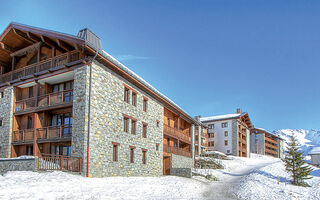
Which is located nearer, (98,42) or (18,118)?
(98,42)

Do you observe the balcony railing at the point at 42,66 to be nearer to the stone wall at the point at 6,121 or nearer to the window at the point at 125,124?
the stone wall at the point at 6,121

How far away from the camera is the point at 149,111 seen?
29016mm

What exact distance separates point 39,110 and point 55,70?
3438mm

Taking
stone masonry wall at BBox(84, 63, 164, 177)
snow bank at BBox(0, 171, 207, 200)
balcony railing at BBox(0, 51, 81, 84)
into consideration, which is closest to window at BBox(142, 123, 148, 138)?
stone masonry wall at BBox(84, 63, 164, 177)

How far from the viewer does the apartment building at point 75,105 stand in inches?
801

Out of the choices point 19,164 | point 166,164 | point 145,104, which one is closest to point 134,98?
point 145,104

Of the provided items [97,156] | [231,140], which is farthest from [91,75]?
[231,140]

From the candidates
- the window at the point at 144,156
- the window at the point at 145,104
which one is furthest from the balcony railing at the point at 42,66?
the window at the point at 144,156

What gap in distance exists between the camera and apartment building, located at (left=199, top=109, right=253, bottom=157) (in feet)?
197

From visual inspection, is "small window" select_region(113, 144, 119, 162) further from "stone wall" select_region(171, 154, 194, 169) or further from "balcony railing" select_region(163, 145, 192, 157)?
"stone wall" select_region(171, 154, 194, 169)

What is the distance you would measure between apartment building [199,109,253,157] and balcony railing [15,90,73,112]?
143 feet

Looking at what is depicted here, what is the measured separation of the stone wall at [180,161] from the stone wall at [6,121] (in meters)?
16.9

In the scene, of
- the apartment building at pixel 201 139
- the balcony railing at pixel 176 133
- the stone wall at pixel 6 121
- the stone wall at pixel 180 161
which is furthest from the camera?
the apartment building at pixel 201 139

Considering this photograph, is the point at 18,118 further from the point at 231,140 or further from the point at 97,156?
the point at 231,140
